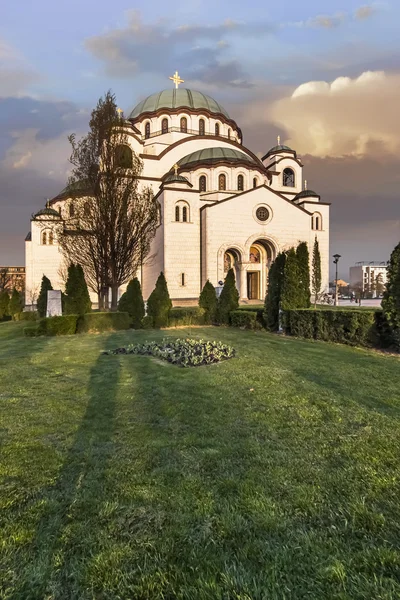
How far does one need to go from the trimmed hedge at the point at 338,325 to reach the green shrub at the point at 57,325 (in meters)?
7.94

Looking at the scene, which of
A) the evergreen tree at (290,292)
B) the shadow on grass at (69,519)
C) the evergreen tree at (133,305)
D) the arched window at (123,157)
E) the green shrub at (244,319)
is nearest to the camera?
the shadow on grass at (69,519)

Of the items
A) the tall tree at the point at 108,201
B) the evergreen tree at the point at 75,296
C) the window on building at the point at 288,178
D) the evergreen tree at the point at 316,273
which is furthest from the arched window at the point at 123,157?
the window on building at the point at 288,178

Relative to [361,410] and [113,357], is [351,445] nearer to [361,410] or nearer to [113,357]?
[361,410]

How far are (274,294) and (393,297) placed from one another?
4367 millimetres

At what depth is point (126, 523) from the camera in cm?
201

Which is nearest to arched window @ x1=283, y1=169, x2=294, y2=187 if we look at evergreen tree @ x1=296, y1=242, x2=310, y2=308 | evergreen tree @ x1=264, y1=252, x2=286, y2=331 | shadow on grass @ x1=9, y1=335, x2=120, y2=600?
evergreen tree @ x1=296, y1=242, x2=310, y2=308

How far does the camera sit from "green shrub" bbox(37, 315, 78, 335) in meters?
12.1

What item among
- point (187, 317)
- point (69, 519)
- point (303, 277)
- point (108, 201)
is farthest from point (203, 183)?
point (69, 519)

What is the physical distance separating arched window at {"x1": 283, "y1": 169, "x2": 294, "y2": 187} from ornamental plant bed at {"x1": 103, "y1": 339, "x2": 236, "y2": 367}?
108 feet

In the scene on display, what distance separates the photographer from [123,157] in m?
17.3

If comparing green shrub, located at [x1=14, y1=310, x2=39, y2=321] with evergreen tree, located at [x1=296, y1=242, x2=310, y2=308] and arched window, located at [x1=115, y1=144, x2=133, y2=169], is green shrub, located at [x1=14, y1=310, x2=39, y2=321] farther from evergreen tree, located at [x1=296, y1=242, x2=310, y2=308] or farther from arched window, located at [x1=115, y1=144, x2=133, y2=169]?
evergreen tree, located at [x1=296, y1=242, x2=310, y2=308]

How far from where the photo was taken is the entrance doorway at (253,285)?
102 feet

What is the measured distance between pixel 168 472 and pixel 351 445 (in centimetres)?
161

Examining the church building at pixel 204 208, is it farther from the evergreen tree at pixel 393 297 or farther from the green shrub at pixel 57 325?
the evergreen tree at pixel 393 297
